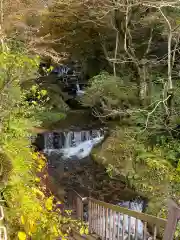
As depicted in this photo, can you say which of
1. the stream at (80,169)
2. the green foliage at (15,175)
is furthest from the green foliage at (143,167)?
the green foliage at (15,175)

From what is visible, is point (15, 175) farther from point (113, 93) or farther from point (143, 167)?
point (113, 93)

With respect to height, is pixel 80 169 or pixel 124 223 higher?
pixel 124 223

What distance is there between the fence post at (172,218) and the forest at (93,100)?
8 cm

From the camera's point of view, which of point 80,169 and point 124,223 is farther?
point 80,169

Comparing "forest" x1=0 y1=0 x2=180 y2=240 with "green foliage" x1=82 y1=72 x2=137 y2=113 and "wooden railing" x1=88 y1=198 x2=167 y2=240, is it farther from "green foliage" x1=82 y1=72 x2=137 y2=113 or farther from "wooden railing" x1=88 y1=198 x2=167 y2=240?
"wooden railing" x1=88 y1=198 x2=167 y2=240

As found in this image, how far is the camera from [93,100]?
1079 cm

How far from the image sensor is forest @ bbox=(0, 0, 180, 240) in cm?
410

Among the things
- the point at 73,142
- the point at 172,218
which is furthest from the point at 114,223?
the point at 73,142

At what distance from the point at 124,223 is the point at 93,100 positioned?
734cm

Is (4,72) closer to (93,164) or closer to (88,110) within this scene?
(93,164)

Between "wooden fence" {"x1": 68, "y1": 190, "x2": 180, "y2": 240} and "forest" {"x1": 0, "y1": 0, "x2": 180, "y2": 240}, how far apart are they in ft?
1.58

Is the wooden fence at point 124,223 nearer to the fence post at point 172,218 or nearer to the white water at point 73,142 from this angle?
the fence post at point 172,218

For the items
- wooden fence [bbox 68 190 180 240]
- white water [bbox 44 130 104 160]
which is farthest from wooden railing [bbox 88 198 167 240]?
white water [bbox 44 130 104 160]

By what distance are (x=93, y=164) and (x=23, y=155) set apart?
5.87 m
